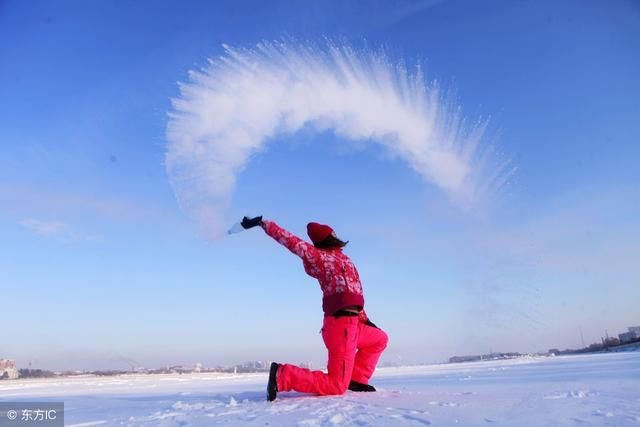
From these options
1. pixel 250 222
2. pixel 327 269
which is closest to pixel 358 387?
pixel 327 269

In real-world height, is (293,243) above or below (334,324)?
above

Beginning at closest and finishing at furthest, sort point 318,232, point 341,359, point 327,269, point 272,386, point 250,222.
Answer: point 272,386, point 341,359, point 327,269, point 250,222, point 318,232

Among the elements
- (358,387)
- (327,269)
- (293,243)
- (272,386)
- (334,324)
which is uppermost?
(293,243)

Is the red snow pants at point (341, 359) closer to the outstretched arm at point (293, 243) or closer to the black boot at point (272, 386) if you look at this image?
the black boot at point (272, 386)

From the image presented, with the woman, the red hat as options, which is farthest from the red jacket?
the red hat

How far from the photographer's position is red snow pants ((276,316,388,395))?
3.93 m

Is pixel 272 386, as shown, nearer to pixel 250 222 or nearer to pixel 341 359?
pixel 341 359

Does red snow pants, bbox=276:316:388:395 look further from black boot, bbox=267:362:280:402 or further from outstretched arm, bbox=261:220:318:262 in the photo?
outstretched arm, bbox=261:220:318:262

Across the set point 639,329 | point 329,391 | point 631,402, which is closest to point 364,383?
point 329,391

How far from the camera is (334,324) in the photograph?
14.2 ft

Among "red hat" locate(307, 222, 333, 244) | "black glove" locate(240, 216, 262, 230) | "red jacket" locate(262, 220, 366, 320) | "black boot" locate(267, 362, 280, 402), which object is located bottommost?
"black boot" locate(267, 362, 280, 402)

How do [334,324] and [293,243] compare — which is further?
[293,243]

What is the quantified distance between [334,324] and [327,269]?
62 cm

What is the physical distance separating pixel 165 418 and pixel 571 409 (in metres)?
2.73
